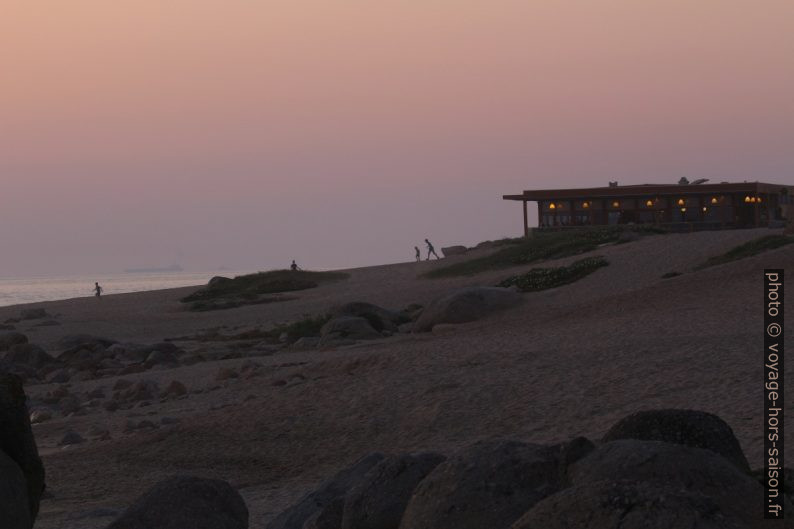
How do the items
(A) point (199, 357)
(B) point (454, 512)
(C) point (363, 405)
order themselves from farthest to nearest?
1. (A) point (199, 357)
2. (C) point (363, 405)
3. (B) point (454, 512)

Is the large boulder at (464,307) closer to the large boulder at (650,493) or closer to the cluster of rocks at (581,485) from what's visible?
the cluster of rocks at (581,485)

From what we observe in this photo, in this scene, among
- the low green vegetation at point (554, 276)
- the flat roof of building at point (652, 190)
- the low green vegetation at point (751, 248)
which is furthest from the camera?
the flat roof of building at point (652, 190)

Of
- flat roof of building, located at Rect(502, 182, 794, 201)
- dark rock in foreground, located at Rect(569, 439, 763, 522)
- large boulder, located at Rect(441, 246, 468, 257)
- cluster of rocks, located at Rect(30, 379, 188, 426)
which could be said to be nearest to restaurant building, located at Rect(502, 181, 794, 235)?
flat roof of building, located at Rect(502, 182, 794, 201)

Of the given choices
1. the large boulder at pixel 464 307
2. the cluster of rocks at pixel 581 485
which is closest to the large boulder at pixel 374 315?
the large boulder at pixel 464 307

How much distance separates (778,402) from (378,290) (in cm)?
3264

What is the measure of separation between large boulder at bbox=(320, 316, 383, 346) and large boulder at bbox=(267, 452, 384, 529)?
16206mm

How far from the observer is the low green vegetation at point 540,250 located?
43006mm

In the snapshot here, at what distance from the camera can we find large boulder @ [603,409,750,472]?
6754 mm

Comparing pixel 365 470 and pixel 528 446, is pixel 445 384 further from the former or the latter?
pixel 528 446

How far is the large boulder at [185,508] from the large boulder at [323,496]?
16.3 inches

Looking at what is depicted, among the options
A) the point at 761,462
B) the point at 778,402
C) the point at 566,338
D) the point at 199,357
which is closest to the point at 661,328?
the point at 566,338

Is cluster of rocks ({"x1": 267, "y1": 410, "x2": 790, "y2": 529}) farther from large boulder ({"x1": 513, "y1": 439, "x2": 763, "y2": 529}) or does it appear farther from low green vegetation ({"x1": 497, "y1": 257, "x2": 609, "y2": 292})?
low green vegetation ({"x1": 497, "y1": 257, "x2": 609, "y2": 292})

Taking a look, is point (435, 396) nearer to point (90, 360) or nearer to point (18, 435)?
point (18, 435)

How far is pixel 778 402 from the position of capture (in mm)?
11734
